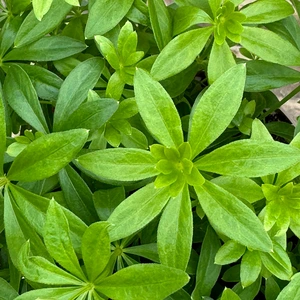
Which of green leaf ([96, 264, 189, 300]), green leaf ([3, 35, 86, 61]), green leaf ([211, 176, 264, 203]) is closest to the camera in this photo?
green leaf ([96, 264, 189, 300])

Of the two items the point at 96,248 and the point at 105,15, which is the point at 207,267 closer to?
the point at 96,248

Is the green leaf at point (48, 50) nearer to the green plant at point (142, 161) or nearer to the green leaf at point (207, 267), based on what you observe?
the green plant at point (142, 161)

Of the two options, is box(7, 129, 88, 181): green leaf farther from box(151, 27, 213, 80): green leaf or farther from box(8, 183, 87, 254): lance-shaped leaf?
box(151, 27, 213, 80): green leaf

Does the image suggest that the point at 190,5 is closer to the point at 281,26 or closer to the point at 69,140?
the point at 281,26

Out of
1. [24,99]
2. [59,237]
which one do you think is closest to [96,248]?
[59,237]

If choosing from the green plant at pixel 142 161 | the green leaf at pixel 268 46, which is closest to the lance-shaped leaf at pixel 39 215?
the green plant at pixel 142 161

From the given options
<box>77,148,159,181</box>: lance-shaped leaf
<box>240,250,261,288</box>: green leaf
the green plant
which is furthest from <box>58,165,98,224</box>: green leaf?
<box>240,250,261,288</box>: green leaf
